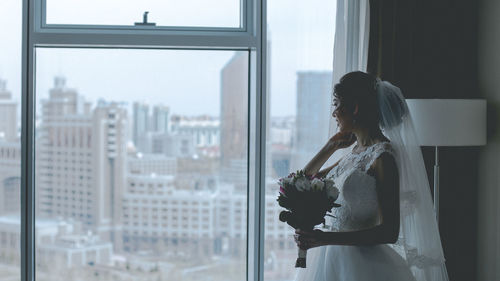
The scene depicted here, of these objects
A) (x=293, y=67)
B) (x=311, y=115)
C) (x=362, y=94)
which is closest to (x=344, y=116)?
(x=362, y=94)

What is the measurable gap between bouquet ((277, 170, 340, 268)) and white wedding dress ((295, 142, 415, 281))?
0.39 feet

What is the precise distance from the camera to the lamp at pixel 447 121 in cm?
320

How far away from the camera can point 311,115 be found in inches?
150

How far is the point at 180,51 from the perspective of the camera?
3943mm

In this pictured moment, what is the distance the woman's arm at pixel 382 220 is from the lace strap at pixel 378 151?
2 cm

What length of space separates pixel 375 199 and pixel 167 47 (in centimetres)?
189

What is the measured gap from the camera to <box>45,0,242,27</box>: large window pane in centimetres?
389

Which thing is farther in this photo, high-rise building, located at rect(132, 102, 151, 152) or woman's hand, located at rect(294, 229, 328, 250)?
high-rise building, located at rect(132, 102, 151, 152)

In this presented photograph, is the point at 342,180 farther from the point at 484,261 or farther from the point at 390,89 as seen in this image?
the point at 484,261

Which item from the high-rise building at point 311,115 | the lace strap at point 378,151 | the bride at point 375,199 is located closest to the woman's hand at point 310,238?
the bride at point 375,199

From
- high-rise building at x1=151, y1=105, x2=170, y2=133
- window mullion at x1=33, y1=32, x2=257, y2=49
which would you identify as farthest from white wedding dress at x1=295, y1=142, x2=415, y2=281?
high-rise building at x1=151, y1=105, x2=170, y2=133

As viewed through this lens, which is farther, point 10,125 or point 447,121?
point 10,125

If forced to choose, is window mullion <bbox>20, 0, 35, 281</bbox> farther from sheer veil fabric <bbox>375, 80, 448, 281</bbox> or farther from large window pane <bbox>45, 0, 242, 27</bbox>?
sheer veil fabric <bbox>375, 80, 448, 281</bbox>

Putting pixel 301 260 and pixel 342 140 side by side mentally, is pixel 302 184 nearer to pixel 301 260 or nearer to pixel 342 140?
pixel 301 260
